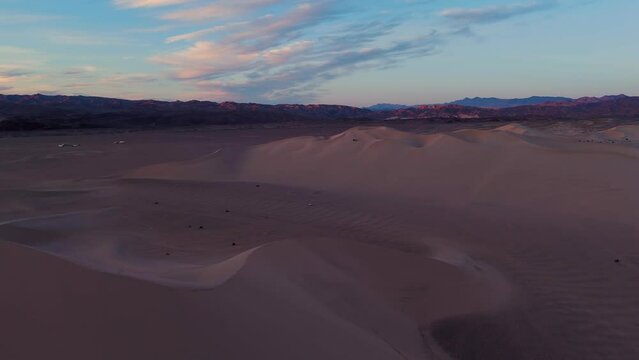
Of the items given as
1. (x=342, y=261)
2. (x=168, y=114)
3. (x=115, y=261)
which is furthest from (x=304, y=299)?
(x=168, y=114)

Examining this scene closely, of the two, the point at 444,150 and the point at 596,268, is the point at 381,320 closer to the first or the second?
the point at 596,268

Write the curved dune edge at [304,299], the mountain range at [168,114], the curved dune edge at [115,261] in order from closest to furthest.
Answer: the curved dune edge at [304,299] < the curved dune edge at [115,261] < the mountain range at [168,114]

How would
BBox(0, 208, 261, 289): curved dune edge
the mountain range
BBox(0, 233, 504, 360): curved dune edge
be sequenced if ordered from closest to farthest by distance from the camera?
BBox(0, 233, 504, 360): curved dune edge → BBox(0, 208, 261, 289): curved dune edge → the mountain range

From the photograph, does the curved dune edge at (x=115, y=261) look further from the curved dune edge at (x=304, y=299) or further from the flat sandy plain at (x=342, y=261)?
the curved dune edge at (x=304, y=299)

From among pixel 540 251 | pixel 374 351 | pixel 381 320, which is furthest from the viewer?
pixel 540 251

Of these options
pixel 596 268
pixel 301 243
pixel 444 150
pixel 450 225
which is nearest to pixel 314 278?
pixel 301 243

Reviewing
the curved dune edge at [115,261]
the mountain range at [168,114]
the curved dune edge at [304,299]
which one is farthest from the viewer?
the mountain range at [168,114]

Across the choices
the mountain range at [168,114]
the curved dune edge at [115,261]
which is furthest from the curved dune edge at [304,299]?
the mountain range at [168,114]

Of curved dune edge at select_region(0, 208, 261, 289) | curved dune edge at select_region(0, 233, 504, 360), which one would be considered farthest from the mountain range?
curved dune edge at select_region(0, 233, 504, 360)

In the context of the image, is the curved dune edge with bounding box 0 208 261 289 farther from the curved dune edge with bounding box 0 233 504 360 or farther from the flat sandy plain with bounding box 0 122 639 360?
the curved dune edge with bounding box 0 233 504 360
